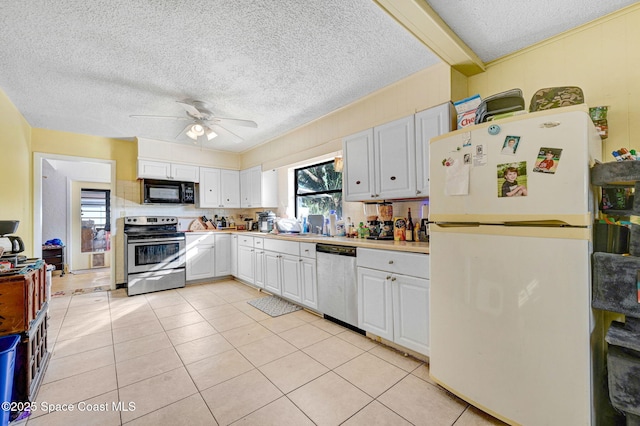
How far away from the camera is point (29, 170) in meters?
3.79

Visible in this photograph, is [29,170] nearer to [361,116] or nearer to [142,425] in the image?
[142,425]

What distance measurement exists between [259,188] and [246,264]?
4.57 feet

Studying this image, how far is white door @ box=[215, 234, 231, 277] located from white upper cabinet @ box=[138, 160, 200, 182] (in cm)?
122

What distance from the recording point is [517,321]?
4.55 ft

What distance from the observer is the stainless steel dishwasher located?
2617mm

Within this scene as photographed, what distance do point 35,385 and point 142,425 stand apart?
941mm

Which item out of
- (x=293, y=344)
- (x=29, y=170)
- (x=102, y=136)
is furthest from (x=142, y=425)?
(x=102, y=136)

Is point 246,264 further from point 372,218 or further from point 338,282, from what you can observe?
point 372,218

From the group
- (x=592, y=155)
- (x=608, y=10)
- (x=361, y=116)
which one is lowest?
(x=592, y=155)

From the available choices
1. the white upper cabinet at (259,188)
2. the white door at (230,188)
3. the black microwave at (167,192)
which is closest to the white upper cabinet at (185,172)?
the black microwave at (167,192)

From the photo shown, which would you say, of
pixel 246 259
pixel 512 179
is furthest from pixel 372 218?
pixel 246 259

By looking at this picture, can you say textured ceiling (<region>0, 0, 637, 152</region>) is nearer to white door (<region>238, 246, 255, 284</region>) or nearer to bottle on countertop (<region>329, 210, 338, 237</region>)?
bottle on countertop (<region>329, 210, 338, 237</region>)

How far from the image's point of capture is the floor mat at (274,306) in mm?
3246

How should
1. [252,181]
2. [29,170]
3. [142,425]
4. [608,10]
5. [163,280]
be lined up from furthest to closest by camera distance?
[252,181]
[163,280]
[29,170]
[608,10]
[142,425]
